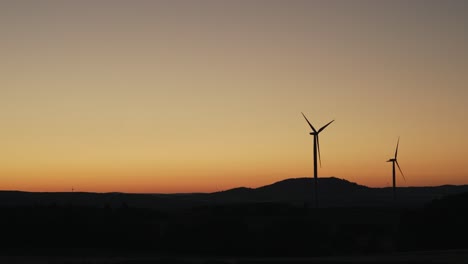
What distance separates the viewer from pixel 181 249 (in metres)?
65.8

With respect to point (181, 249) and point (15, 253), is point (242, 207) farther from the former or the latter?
point (15, 253)

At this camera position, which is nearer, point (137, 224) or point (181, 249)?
point (181, 249)

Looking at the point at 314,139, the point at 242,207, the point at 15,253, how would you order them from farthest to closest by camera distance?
the point at 242,207 < the point at 314,139 < the point at 15,253

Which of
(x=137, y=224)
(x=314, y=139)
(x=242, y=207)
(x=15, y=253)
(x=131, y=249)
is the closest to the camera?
(x=15, y=253)

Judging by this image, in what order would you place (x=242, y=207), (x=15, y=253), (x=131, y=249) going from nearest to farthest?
1. (x=15, y=253)
2. (x=131, y=249)
3. (x=242, y=207)

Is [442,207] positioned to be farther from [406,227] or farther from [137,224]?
[137,224]

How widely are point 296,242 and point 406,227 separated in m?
9.51

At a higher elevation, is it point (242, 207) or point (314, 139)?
point (314, 139)

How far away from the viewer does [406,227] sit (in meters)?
67.9

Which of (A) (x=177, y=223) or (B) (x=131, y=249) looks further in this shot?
(A) (x=177, y=223)

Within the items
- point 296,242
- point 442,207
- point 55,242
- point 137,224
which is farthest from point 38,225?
point 442,207

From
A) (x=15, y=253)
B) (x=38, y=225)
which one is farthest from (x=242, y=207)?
(x=15, y=253)

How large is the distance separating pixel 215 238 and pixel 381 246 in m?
15.0

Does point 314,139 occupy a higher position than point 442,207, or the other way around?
point 314,139
